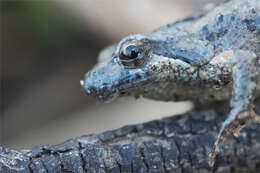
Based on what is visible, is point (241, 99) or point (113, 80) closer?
point (241, 99)

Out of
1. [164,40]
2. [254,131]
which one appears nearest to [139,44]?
[164,40]

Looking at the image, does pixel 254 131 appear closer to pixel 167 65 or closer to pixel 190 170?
pixel 190 170

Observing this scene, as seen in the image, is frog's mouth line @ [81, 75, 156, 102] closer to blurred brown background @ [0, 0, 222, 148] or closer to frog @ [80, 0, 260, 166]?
frog @ [80, 0, 260, 166]

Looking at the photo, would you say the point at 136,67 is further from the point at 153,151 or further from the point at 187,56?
the point at 153,151

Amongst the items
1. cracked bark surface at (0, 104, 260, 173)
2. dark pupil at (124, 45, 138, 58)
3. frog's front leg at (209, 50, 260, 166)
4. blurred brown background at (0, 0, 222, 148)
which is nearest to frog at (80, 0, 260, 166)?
dark pupil at (124, 45, 138, 58)

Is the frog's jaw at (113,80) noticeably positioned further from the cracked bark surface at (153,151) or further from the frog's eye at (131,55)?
the cracked bark surface at (153,151)

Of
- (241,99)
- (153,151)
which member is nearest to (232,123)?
(241,99)

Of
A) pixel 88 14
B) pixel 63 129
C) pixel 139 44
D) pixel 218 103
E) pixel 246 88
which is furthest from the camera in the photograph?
pixel 63 129

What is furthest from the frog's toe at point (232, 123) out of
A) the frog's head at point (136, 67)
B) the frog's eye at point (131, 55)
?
the frog's eye at point (131, 55)
